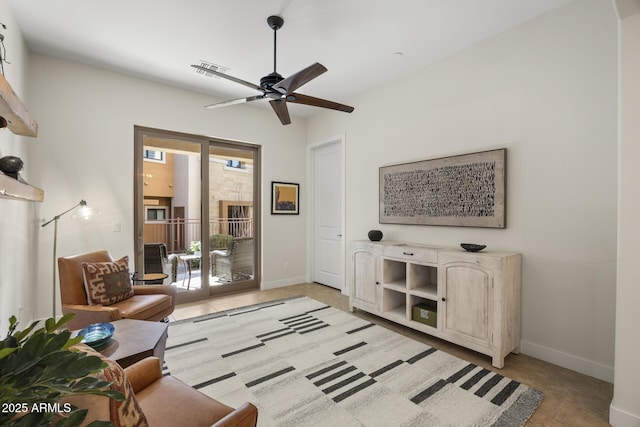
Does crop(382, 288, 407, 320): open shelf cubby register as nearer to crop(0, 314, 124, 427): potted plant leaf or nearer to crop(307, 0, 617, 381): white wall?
crop(307, 0, 617, 381): white wall

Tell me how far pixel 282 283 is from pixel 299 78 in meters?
3.67

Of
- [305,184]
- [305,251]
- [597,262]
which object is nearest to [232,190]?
[305,184]

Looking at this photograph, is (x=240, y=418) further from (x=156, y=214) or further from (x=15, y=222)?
(x=156, y=214)

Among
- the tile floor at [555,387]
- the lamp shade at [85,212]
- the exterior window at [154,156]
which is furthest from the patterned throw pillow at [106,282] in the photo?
the exterior window at [154,156]

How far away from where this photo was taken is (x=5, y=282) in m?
2.27

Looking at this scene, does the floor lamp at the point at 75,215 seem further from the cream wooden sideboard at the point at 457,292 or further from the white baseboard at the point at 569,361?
the white baseboard at the point at 569,361

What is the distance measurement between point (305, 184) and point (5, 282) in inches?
153

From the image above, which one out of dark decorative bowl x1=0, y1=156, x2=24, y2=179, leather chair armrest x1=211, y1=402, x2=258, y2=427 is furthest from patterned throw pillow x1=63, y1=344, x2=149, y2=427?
dark decorative bowl x1=0, y1=156, x2=24, y2=179

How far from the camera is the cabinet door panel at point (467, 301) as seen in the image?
8.14 feet

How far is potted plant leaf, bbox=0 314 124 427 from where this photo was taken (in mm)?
519

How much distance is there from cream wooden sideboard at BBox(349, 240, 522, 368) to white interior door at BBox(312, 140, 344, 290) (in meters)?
1.32

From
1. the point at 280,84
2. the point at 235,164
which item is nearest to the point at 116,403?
the point at 280,84

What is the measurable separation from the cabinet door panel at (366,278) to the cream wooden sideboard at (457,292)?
0.01 meters

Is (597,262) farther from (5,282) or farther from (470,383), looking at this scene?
(5,282)
